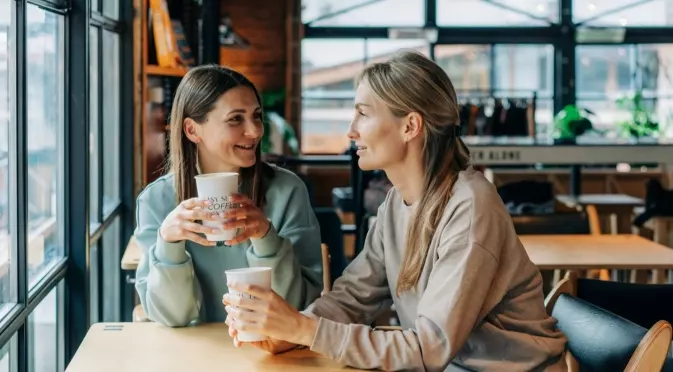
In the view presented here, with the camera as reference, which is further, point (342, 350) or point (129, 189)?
point (129, 189)

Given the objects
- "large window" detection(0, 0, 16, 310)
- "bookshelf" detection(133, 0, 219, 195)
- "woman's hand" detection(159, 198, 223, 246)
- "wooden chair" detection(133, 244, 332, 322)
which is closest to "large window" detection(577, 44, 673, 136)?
"bookshelf" detection(133, 0, 219, 195)

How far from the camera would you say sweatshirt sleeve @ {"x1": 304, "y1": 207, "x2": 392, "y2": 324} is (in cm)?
241

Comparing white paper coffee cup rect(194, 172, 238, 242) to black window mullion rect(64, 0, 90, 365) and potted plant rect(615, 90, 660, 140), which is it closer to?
black window mullion rect(64, 0, 90, 365)

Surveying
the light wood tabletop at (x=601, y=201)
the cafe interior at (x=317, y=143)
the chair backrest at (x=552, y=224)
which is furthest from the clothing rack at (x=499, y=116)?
the chair backrest at (x=552, y=224)

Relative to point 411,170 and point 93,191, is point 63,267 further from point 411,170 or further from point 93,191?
point 411,170

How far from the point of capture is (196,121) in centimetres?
264

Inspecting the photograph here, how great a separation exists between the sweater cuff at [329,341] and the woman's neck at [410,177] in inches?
14.5

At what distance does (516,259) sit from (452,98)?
352 mm

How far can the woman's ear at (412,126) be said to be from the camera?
2.19 m

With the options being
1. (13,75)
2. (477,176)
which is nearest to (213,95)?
(13,75)

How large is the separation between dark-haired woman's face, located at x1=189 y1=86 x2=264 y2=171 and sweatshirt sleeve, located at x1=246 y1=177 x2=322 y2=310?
17 cm

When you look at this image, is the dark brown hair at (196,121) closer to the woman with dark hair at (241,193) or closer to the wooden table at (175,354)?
the woman with dark hair at (241,193)

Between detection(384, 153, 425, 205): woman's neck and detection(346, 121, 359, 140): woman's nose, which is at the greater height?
detection(346, 121, 359, 140): woman's nose

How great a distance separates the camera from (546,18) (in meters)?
10.3
